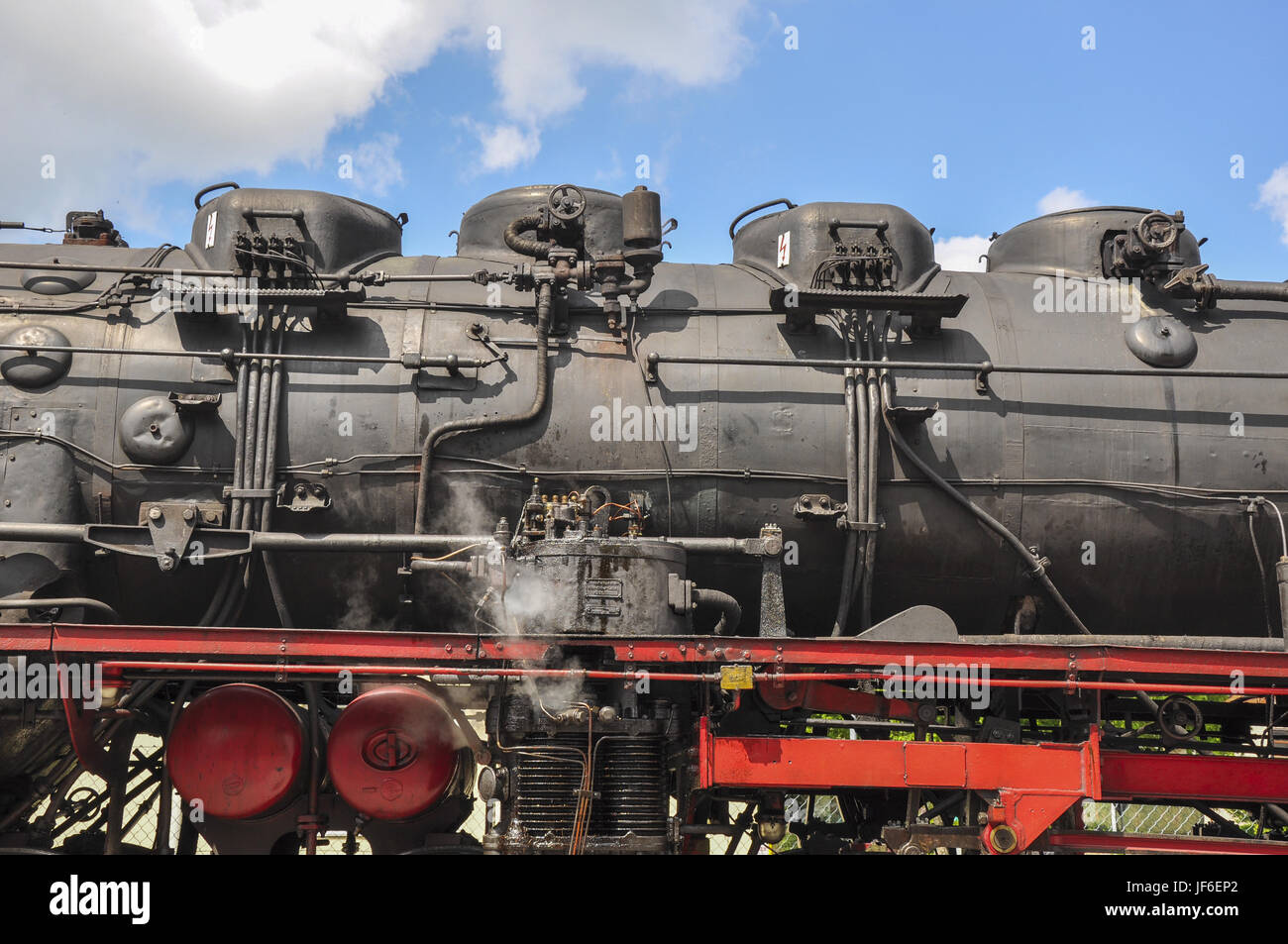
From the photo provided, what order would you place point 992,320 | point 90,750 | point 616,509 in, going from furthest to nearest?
point 992,320, point 616,509, point 90,750

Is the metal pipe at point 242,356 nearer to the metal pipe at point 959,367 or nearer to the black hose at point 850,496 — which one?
the metal pipe at point 959,367

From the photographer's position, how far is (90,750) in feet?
19.2

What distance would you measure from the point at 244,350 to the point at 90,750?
7.86 feet

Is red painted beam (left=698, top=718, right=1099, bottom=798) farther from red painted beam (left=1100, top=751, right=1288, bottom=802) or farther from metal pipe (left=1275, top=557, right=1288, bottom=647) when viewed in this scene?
metal pipe (left=1275, top=557, right=1288, bottom=647)

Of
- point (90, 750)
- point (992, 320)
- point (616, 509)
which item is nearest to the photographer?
point (90, 750)

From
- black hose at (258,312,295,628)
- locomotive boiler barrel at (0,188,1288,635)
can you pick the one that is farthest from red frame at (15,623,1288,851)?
locomotive boiler barrel at (0,188,1288,635)

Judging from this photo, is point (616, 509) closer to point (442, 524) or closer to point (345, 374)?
point (442, 524)

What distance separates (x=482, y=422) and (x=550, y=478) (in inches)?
20.3

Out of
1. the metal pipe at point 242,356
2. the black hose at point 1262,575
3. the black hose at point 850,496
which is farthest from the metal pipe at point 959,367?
the metal pipe at point 242,356

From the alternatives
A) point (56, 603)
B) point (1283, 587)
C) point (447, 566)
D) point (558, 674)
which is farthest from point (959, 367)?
point (56, 603)

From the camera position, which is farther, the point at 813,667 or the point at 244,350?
the point at 244,350

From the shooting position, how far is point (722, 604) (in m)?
6.19

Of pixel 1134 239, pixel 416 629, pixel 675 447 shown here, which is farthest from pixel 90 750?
pixel 1134 239

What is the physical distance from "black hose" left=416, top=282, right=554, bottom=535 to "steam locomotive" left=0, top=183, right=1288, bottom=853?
2 cm
